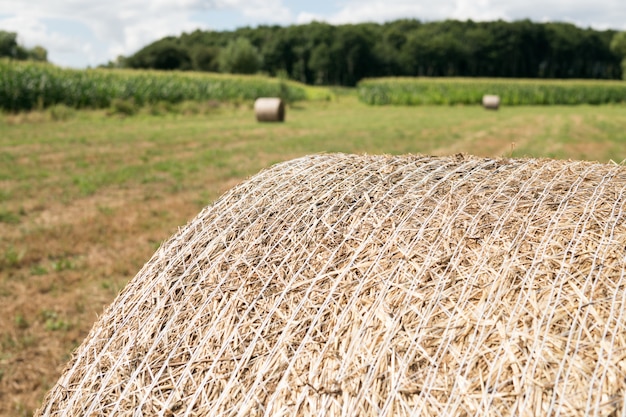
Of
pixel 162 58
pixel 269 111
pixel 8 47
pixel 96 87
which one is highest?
pixel 8 47

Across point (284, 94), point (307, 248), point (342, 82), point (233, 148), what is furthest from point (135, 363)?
point (342, 82)

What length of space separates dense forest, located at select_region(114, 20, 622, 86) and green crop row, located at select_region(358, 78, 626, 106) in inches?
1758

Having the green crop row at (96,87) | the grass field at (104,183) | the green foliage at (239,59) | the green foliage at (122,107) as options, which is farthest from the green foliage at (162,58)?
the grass field at (104,183)

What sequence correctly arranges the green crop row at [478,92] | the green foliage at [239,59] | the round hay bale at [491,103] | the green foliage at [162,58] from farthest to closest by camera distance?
1. the green foliage at [162,58]
2. the green foliage at [239,59]
3. the green crop row at [478,92]
4. the round hay bale at [491,103]

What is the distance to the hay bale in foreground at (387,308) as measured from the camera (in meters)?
1.88

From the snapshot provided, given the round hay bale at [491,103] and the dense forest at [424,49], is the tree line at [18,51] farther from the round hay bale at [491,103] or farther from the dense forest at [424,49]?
the round hay bale at [491,103]

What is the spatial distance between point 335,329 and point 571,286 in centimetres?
91

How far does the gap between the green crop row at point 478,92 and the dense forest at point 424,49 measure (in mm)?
44658

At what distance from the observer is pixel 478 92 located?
2034 inches

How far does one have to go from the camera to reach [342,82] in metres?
104

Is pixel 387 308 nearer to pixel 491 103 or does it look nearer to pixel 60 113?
pixel 60 113

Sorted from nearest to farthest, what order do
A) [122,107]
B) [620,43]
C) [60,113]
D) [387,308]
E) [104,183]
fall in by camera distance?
1. [387,308]
2. [104,183]
3. [60,113]
4. [122,107]
5. [620,43]

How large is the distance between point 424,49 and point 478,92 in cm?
5164

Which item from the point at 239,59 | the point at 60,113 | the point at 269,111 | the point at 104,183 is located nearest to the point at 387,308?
the point at 104,183
